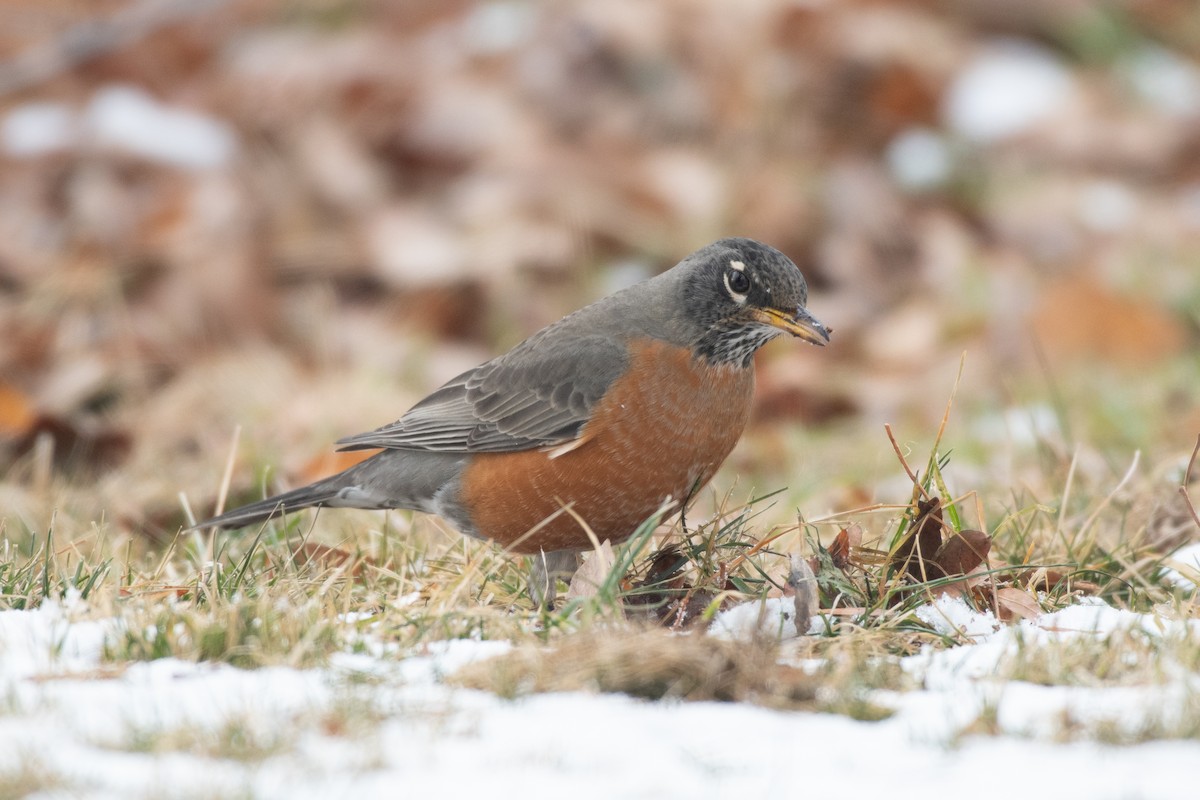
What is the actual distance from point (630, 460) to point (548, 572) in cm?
44

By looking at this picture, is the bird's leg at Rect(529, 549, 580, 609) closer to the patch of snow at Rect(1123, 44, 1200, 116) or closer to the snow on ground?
the snow on ground

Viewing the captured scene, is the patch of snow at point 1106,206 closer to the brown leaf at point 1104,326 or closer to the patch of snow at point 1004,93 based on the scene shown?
the patch of snow at point 1004,93

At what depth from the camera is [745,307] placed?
4605 mm

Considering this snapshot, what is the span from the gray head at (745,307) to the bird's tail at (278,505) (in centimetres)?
139

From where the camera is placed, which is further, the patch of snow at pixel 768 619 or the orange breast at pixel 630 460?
the orange breast at pixel 630 460

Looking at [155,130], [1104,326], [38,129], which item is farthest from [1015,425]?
[38,129]

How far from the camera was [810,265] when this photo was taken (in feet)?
29.3

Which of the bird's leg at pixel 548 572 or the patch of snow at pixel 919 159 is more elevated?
the patch of snow at pixel 919 159

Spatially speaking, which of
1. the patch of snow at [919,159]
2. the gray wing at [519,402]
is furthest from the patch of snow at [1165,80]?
the gray wing at [519,402]

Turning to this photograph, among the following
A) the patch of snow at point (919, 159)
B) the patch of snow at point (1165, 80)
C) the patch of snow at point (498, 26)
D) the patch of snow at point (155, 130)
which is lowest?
the patch of snow at point (919, 159)

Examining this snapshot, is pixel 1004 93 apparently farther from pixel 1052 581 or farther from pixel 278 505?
pixel 278 505

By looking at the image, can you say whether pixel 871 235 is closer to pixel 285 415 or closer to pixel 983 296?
pixel 983 296

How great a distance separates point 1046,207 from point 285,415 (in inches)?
216

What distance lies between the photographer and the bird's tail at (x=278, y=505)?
4742 millimetres
